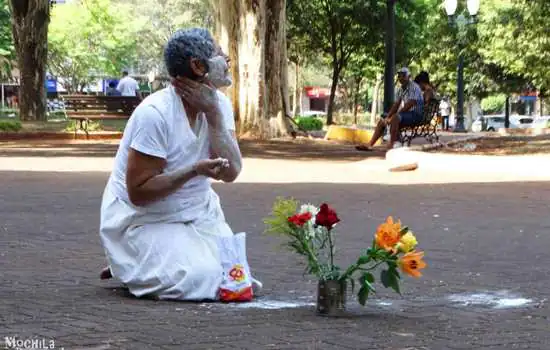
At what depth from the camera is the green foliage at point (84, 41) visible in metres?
75.6

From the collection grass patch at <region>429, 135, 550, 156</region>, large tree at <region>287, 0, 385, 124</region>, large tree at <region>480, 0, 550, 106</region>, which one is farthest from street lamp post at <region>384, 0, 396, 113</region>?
large tree at <region>287, 0, 385, 124</region>

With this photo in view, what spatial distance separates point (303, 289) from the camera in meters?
6.00

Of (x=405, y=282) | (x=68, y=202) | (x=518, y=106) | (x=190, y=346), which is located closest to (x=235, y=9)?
(x=68, y=202)

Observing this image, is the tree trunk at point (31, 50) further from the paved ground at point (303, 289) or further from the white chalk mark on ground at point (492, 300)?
the white chalk mark on ground at point (492, 300)

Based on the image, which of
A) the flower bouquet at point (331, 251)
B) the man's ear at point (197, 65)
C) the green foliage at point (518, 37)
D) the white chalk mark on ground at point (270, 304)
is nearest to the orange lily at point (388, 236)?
the flower bouquet at point (331, 251)

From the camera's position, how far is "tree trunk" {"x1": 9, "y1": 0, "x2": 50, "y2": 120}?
3350cm

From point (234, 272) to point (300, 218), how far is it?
0.56 metres

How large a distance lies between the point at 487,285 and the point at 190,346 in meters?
2.53

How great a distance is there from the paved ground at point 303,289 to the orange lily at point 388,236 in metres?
0.35

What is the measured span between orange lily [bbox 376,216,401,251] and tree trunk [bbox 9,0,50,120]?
30.0m

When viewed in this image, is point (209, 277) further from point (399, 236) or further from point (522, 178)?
point (522, 178)

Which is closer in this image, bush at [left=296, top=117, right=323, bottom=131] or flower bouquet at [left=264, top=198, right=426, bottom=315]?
flower bouquet at [left=264, top=198, right=426, bottom=315]

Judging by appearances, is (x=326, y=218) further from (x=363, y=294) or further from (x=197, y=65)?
(x=197, y=65)

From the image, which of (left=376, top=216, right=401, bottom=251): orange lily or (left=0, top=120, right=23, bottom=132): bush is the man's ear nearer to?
(left=376, top=216, right=401, bottom=251): orange lily
